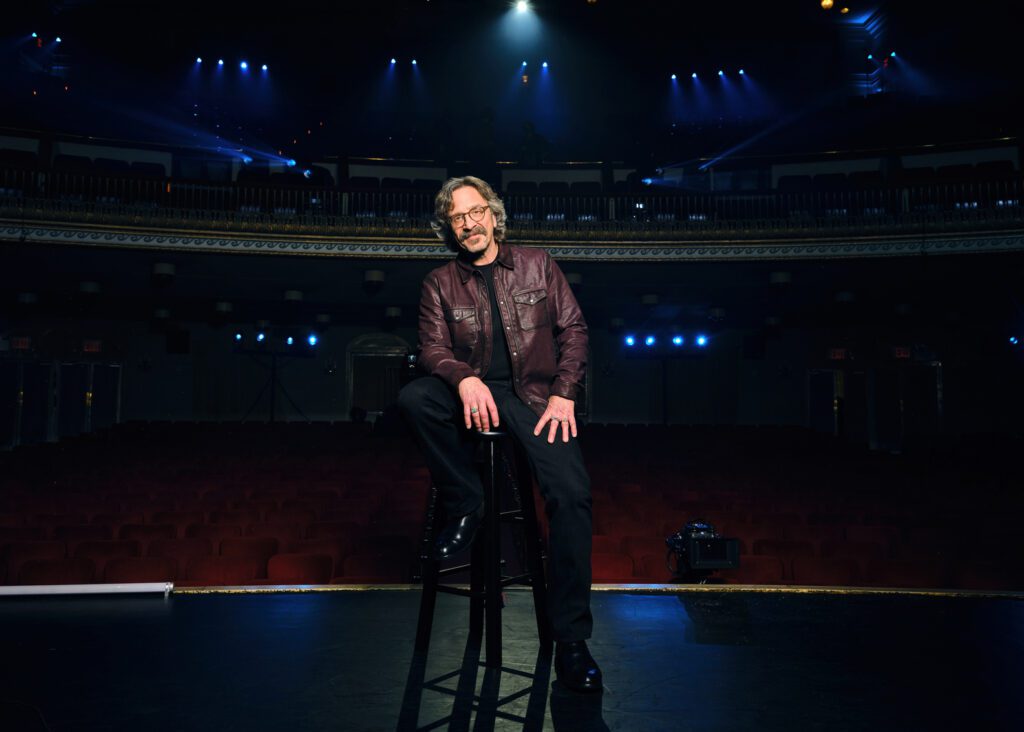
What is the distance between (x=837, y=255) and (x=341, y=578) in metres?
10.2

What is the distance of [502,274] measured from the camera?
2.02 m

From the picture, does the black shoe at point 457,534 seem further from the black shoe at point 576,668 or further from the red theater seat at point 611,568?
the red theater seat at point 611,568

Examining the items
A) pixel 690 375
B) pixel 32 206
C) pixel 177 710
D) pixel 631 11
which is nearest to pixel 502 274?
pixel 177 710

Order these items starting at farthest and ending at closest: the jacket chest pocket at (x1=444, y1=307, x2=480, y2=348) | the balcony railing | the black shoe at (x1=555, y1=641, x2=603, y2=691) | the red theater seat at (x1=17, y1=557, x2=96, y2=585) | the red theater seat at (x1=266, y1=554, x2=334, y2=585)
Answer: the balcony railing, the red theater seat at (x1=266, y1=554, x2=334, y2=585), the red theater seat at (x1=17, y1=557, x2=96, y2=585), the jacket chest pocket at (x1=444, y1=307, x2=480, y2=348), the black shoe at (x1=555, y1=641, x2=603, y2=691)

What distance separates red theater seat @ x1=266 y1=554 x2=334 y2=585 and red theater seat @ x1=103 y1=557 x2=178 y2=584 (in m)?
0.58

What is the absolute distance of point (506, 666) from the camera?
→ 5.83ft

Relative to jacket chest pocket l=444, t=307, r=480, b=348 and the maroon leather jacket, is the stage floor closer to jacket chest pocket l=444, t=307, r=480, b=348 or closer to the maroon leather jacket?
the maroon leather jacket

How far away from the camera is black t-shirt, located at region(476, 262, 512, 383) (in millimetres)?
1983

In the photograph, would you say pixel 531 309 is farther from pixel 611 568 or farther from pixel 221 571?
pixel 221 571

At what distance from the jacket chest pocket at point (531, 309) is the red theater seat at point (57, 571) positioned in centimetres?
343

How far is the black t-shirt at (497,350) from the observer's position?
1983 mm

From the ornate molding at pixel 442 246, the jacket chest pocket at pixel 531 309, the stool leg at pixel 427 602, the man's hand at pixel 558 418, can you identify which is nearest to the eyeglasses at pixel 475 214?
the jacket chest pocket at pixel 531 309

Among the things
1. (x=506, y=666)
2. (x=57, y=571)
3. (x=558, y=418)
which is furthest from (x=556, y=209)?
(x=506, y=666)

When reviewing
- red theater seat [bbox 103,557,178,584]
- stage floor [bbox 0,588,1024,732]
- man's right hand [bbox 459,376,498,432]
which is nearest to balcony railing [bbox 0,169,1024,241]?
red theater seat [bbox 103,557,178,584]
